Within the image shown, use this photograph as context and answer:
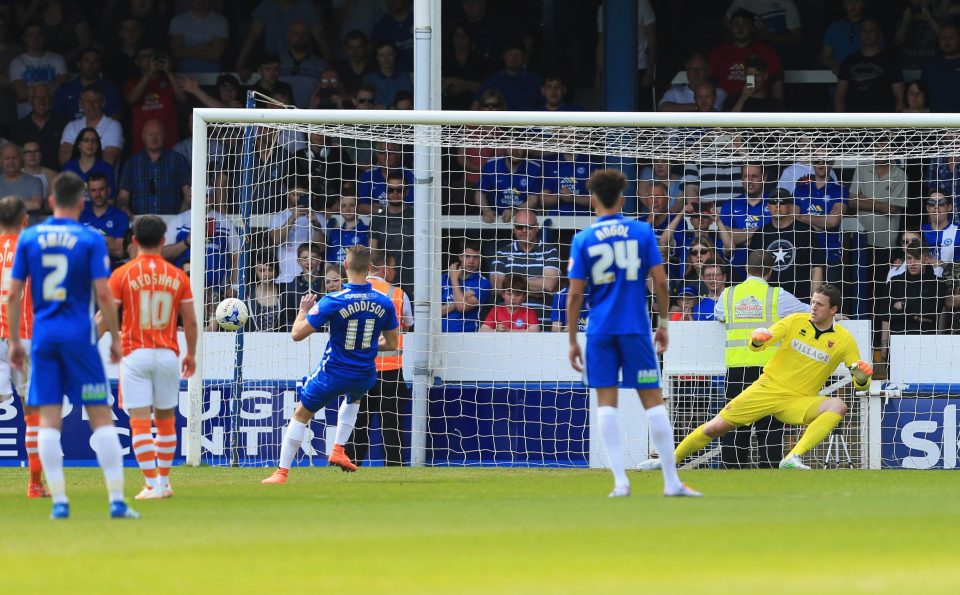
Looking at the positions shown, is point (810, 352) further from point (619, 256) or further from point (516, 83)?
point (516, 83)

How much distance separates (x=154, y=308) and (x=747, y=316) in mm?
6195

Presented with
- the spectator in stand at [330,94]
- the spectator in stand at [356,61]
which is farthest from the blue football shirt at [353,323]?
the spectator in stand at [356,61]

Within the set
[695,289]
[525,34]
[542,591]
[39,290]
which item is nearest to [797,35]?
[525,34]

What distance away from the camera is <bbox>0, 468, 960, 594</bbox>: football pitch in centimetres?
593

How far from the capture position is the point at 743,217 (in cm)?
1513

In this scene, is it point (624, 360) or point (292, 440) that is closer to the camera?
point (624, 360)

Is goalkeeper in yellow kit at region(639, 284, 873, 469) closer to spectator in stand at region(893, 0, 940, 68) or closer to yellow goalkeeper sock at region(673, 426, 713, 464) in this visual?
yellow goalkeeper sock at region(673, 426, 713, 464)

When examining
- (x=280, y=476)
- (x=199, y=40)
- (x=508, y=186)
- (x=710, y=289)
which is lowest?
(x=280, y=476)

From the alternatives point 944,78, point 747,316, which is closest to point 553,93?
point 747,316

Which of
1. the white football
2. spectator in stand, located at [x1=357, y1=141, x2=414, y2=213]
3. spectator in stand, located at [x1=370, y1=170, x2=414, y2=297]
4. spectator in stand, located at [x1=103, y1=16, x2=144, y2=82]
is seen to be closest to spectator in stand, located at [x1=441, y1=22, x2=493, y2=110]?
spectator in stand, located at [x1=357, y1=141, x2=414, y2=213]

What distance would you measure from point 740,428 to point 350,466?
4186mm

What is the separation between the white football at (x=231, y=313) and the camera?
13141 mm

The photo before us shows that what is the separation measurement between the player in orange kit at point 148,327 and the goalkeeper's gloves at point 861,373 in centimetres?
595

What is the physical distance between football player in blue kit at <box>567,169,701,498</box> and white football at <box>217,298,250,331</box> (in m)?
4.49
